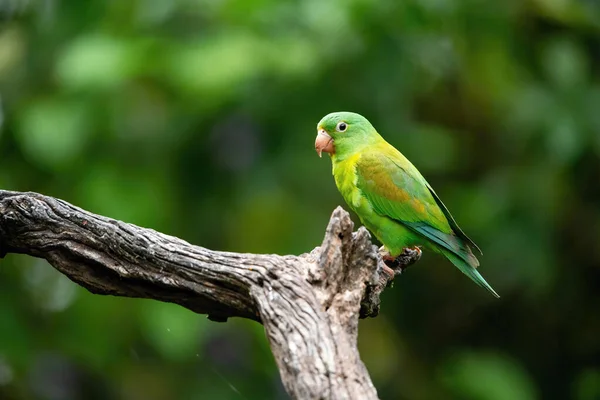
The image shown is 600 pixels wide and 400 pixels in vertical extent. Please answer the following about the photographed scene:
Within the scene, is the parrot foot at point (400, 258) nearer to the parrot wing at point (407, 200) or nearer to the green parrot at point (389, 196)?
the green parrot at point (389, 196)

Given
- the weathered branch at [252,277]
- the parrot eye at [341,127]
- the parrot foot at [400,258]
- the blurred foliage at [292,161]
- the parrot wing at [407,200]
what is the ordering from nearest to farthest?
the weathered branch at [252,277] < the parrot wing at [407,200] < the parrot foot at [400,258] < the parrot eye at [341,127] < the blurred foliage at [292,161]

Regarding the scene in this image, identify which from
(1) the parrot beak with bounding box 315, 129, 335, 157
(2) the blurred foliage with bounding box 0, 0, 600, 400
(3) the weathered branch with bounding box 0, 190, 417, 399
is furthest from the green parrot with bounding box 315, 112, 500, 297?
(2) the blurred foliage with bounding box 0, 0, 600, 400

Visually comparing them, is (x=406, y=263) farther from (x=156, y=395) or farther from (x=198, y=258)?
(x=156, y=395)

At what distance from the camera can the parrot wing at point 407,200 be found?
491 centimetres

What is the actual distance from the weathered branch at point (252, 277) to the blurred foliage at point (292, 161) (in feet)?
8.34

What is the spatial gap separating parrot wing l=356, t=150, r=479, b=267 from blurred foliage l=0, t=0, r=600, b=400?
1.57 metres

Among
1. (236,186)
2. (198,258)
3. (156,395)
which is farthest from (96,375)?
(198,258)

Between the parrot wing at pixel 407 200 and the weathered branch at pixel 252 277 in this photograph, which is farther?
the parrot wing at pixel 407 200

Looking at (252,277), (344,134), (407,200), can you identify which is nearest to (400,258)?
(407,200)

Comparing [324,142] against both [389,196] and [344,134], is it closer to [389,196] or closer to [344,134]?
[344,134]

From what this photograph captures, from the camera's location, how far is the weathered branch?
325cm

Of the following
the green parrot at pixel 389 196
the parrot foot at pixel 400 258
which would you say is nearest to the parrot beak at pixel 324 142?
the green parrot at pixel 389 196

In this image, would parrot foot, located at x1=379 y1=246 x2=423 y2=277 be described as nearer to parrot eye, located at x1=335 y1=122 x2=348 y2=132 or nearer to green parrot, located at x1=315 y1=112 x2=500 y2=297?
green parrot, located at x1=315 y1=112 x2=500 y2=297

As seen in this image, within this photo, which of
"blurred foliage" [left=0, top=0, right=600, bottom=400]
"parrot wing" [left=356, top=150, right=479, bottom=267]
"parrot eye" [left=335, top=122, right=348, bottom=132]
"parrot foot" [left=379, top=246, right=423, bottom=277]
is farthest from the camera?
"blurred foliage" [left=0, top=0, right=600, bottom=400]
